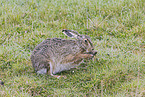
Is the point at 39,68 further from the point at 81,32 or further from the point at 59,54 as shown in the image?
the point at 81,32

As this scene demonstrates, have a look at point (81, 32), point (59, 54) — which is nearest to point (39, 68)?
point (59, 54)

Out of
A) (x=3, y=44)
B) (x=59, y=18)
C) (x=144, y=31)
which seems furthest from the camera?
(x=59, y=18)

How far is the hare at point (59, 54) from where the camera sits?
514 centimetres

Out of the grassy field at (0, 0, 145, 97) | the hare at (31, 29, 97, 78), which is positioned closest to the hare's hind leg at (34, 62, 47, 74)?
the hare at (31, 29, 97, 78)

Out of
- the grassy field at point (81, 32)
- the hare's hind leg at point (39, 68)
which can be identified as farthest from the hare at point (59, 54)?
the grassy field at point (81, 32)

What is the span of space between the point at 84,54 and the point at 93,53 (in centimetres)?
21

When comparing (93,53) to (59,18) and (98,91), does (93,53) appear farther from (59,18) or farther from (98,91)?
(59,18)

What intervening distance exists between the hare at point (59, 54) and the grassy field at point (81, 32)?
18 cm

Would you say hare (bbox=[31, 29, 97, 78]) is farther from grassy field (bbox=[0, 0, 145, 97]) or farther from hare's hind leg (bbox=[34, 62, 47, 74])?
grassy field (bbox=[0, 0, 145, 97])

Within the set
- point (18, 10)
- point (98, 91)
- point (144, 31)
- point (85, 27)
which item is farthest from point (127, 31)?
point (18, 10)

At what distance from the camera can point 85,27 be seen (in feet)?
22.7

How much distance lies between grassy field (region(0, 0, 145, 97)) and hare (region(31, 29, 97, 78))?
0.18m

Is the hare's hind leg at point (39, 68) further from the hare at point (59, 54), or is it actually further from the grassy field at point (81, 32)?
the grassy field at point (81, 32)

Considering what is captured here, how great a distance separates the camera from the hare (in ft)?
16.9
